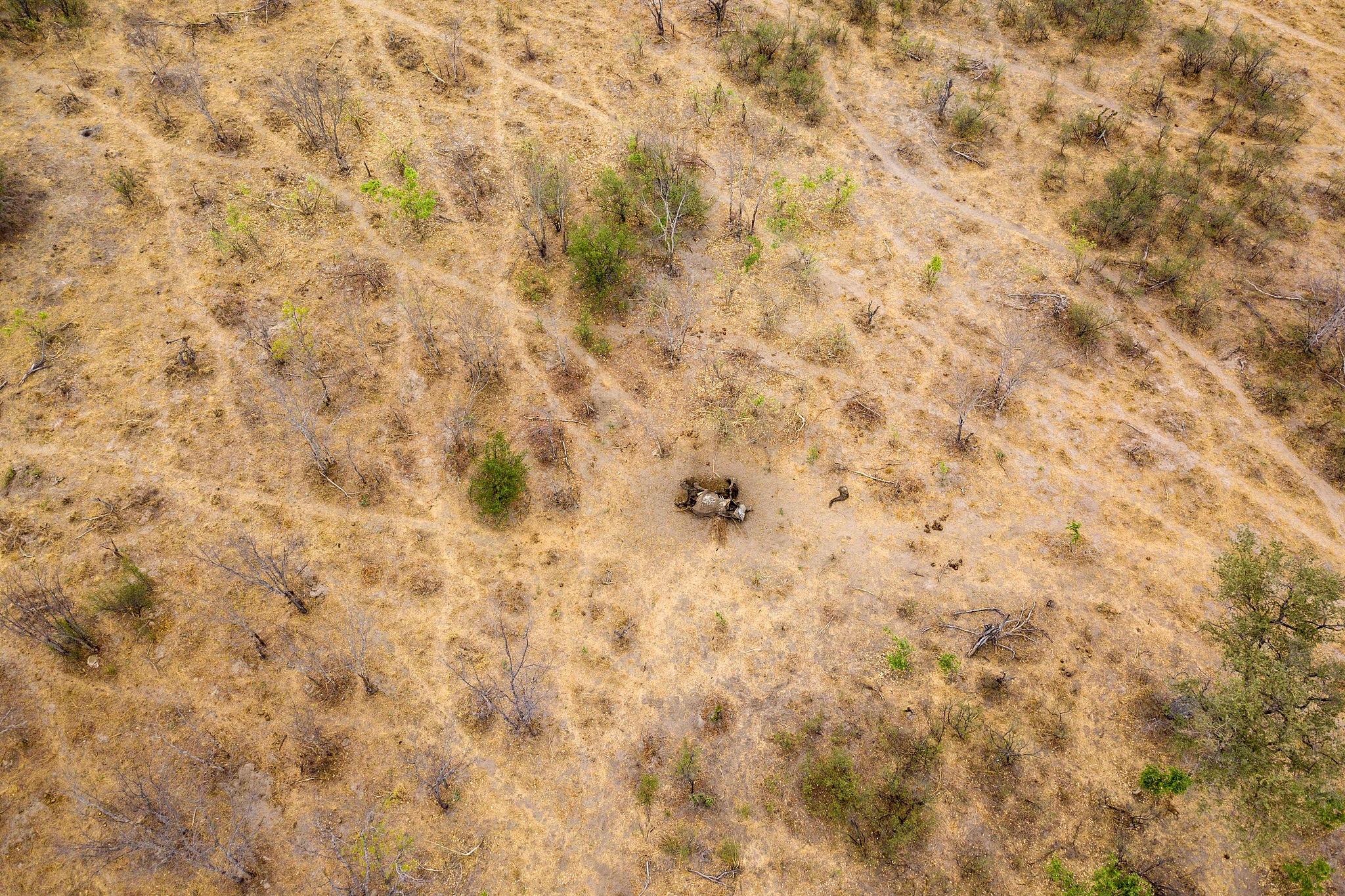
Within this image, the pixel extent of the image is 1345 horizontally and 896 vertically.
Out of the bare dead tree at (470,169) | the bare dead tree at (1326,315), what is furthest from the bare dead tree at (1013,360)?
the bare dead tree at (470,169)

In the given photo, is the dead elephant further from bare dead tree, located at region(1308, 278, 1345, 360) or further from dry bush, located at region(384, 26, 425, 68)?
dry bush, located at region(384, 26, 425, 68)

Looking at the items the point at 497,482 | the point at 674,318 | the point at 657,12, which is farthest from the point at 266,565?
the point at 657,12

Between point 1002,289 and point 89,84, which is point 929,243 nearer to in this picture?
point 1002,289

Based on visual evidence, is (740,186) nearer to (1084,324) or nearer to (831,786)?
(1084,324)

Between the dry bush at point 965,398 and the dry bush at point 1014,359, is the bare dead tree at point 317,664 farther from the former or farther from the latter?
the dry bush at point 1014,359

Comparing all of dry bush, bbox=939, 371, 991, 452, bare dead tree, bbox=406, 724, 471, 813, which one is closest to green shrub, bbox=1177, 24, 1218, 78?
dry bush, bbox=939, 371, 991, 452
